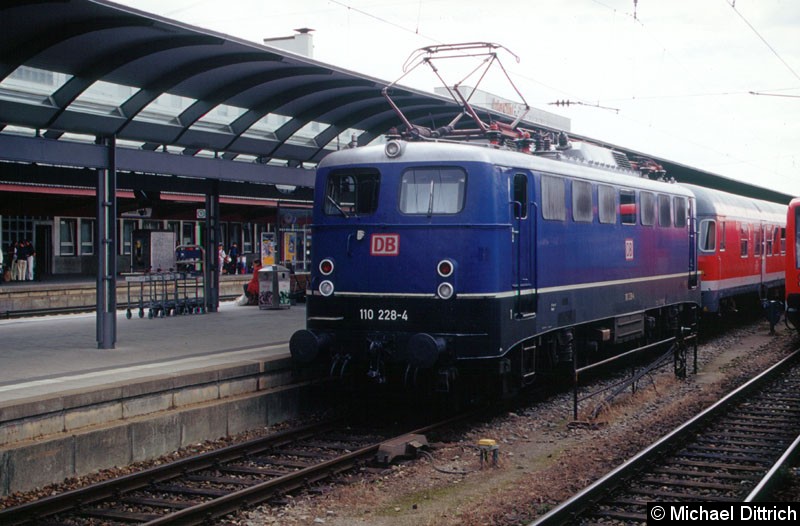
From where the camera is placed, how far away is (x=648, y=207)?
16344 mm

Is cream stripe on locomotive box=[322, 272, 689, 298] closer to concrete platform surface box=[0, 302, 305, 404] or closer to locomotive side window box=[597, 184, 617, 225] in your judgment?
locomotive side window box=[597, 184, 617, 225]

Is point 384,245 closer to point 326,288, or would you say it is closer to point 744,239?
point 326,288

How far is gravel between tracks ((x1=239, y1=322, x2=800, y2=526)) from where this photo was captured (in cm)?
807

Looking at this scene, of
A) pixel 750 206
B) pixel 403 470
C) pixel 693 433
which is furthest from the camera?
pixel 750 206

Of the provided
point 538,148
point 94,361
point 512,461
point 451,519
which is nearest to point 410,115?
point 538,148

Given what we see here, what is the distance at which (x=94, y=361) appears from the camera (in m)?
12.3

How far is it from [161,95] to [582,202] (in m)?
6.68

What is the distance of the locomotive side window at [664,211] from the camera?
17.0m

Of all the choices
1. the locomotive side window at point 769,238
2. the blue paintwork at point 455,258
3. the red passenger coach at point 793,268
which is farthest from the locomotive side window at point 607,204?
the locomotive side window at point 769,238

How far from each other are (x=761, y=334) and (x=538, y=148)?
12467mm

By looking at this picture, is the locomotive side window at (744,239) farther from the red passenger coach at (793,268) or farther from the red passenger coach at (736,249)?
the red passenger coach at (793,268)

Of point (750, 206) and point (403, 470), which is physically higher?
point (750, 206)

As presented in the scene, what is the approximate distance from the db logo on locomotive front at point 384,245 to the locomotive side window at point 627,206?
5.14m

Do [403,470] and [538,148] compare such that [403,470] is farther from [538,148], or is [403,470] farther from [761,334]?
[761,334]
